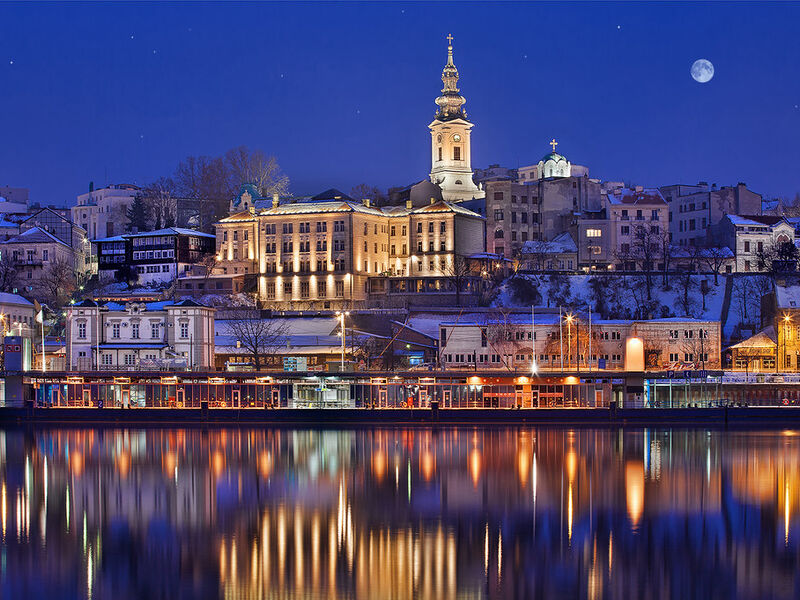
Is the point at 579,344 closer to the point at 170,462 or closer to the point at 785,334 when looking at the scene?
the point at 785,334

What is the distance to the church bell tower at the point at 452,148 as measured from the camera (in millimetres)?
114812

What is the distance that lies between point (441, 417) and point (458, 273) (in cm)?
2626

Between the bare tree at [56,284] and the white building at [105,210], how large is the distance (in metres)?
24.2

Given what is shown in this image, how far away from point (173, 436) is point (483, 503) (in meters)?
27.3

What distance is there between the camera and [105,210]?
139250mm

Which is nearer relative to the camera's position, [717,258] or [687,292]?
[687,292]

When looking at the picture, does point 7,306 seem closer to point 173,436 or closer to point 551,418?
point 173,436

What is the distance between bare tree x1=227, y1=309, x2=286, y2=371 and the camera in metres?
80.4

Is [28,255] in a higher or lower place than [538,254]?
higher

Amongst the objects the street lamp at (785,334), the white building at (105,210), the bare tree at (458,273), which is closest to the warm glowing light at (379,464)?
the street lamp at (785,334)

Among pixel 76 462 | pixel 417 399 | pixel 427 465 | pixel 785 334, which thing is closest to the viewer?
pixel 427 465

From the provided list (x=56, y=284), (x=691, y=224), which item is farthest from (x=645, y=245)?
(x=56, y=284)

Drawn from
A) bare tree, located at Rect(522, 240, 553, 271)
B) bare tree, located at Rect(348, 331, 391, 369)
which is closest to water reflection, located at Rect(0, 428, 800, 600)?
bare tree, located at Rect(348, 331, 391, 369)

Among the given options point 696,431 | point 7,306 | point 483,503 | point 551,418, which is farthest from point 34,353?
point 483,503
